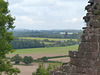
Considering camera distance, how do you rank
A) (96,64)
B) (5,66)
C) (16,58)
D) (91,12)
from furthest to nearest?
(16,58)
(5,66)
(91,12)
(96,64)

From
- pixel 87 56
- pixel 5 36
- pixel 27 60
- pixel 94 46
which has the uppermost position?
pixel 5 36

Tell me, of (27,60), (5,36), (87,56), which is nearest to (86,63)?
(87,56)

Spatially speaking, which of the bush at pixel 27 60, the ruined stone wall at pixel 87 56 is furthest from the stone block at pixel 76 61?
the bush at pixel 27 60

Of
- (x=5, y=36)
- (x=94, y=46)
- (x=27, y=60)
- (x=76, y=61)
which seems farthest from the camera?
(x=27, y=60)

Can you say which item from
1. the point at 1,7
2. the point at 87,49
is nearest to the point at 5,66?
the point at 1,7

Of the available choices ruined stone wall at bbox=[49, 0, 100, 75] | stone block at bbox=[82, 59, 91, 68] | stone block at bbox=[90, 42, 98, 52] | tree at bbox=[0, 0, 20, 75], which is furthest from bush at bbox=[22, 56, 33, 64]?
stone block at bbox=[90, 42, 98, 52]

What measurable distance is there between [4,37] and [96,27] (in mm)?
9847

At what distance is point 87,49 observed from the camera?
855 cm

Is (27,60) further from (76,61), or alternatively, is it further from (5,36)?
(76,61)

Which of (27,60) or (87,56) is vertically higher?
(87,56)

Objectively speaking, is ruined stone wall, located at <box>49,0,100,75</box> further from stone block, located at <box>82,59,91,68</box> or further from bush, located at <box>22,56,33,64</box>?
bush, located at <box>22,56,33,64</box>

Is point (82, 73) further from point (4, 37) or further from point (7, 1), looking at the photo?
point (7, 1)

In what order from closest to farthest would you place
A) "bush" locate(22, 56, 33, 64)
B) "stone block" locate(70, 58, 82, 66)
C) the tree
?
"stone block" locate(70, 58, 82, 66) → the tree → "bush" locate(22, 56, 33, 64)

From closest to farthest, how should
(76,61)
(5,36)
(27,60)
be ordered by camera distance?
1. (76,61)
2. (5,36)
3. (27,60)
